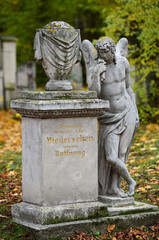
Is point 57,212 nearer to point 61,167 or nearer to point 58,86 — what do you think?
point 61,167

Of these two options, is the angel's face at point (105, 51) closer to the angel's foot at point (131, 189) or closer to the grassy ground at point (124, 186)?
the angel's foot at point (131, 189)

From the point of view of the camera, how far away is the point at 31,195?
682 cm

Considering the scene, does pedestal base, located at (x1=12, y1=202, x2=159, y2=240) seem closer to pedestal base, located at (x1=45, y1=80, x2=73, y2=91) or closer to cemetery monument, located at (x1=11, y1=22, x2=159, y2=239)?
cemetery monument, located at (x1=11, y1=22, x2=159, y2=239)

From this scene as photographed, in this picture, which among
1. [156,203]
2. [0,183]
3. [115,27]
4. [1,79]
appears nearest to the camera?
[156,203]

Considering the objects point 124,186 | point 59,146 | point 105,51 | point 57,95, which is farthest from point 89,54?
point 124,186

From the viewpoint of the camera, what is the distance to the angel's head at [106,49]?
6.99 meters

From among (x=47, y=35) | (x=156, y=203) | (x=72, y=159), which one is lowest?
(x=156, y=203)

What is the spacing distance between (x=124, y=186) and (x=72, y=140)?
2855mm

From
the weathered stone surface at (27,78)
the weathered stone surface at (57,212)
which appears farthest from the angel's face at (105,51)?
the weathered stone surface at (27,78)

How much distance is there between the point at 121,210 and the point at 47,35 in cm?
249

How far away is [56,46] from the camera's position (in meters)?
6.69

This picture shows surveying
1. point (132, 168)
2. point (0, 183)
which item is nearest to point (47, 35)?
point (0, 183)

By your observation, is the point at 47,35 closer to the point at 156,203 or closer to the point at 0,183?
the point at 156,203

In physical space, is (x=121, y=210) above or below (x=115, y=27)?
below
